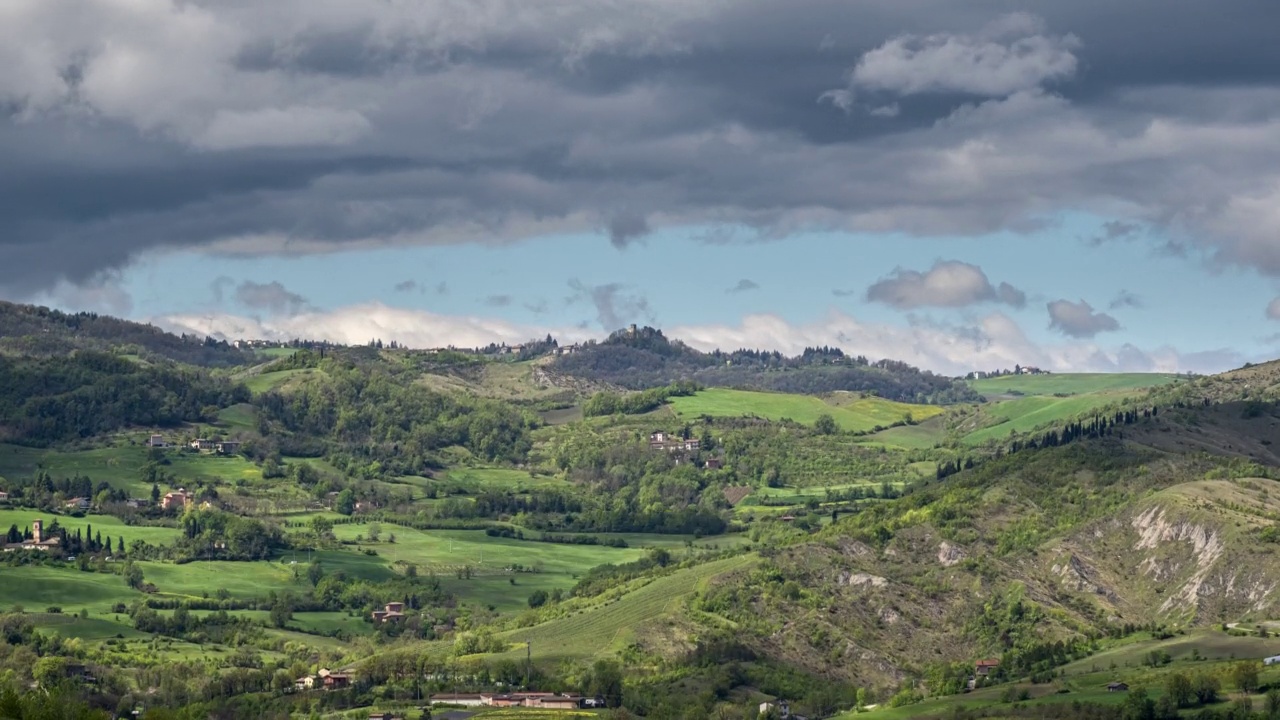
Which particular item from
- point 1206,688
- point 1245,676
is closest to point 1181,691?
point 1206,688

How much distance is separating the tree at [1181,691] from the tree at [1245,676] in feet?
Answer: 14.2

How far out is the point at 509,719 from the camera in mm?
199625

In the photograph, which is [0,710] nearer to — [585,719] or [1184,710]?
[585,719]

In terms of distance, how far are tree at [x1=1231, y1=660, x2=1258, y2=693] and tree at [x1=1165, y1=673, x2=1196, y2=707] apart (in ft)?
14.2

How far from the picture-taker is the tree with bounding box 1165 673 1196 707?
187m

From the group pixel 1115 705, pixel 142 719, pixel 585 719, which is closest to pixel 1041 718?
pixel 1115 705

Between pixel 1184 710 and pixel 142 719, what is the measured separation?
87.2 meters

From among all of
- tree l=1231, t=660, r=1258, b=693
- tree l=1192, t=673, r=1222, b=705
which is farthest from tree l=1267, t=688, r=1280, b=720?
tree l=1192, t=673, r=1222, b=705

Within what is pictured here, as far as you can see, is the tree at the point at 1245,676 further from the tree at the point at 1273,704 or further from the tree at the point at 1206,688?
the tree at the point at 1273,704

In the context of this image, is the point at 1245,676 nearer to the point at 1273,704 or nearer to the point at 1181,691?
the point at 1181,691

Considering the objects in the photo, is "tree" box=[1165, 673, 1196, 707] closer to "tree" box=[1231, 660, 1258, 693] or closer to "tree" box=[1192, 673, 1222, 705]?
"tree" box=[1192, 673, 1222, 705]

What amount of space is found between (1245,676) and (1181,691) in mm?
7400

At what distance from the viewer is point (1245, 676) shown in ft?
628

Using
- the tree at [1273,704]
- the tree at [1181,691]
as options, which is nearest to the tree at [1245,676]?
the tree at [1273,704]
